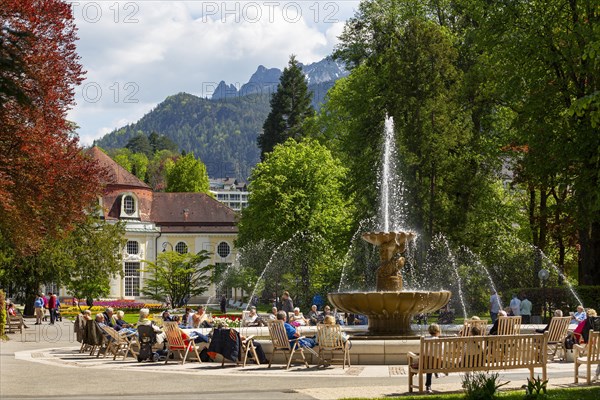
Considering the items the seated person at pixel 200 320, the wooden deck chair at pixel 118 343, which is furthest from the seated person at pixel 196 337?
the seated person at pixel 200 320

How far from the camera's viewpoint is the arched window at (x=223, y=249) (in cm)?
8962

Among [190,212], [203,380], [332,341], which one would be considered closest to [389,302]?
[332,341]

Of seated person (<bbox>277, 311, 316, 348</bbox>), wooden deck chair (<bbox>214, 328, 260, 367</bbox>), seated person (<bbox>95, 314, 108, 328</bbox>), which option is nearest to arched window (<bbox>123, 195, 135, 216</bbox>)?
seated person (<bbox>95, 314, 108, 328</bbox>)

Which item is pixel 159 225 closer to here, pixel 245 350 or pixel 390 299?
pixel 390 299

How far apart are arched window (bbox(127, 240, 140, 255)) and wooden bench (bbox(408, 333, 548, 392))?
72.6 meters

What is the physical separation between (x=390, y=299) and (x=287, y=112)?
64192mm

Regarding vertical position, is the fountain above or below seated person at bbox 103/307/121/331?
above

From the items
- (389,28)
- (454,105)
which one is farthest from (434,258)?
(389,28)

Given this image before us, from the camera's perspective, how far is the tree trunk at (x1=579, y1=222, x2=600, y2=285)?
34.1 meters

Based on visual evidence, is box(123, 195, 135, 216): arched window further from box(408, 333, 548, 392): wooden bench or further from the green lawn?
the green lawn

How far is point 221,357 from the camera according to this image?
20.5 meters

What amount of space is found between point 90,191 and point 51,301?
15.3 metres

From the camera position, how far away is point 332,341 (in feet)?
61.3

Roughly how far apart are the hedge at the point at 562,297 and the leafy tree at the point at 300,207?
20.1 meters
